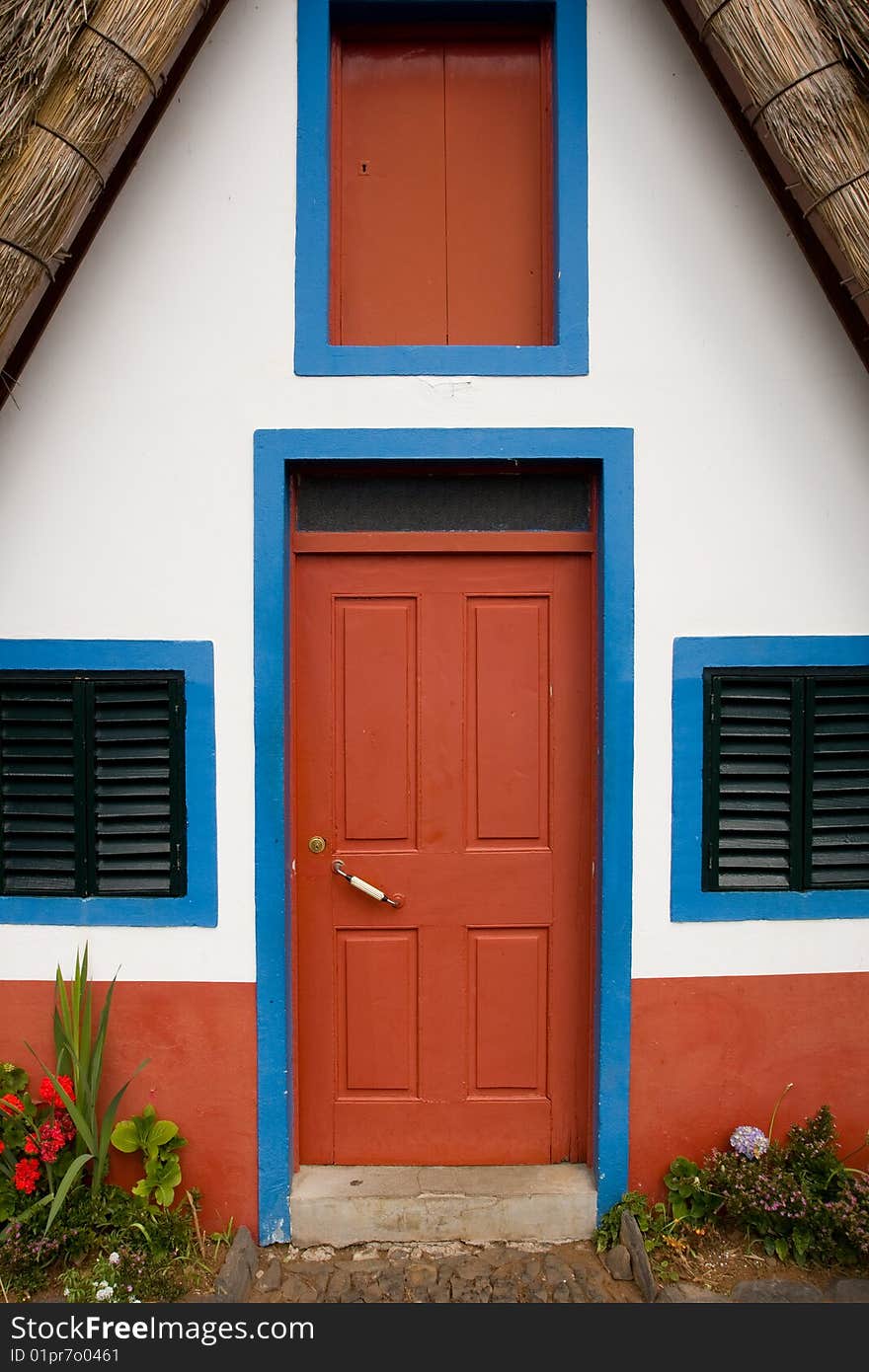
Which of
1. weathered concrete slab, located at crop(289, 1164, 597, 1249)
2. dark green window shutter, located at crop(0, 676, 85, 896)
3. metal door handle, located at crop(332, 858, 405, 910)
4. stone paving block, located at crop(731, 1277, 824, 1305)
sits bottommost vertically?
stone paving block, located at crop(731, 1277, 824, 1305)

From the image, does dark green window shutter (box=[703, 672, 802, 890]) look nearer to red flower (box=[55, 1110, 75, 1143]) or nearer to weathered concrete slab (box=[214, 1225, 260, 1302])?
weathered concrete slab (box=[214, 1225, 260, 1302])

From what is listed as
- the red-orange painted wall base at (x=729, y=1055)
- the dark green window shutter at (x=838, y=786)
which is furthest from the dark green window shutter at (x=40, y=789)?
the dark green window shutter at (x=838, y=786)

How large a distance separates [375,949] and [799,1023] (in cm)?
152

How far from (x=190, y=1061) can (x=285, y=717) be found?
4.08 ft

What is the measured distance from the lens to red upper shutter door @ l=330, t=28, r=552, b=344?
3008 millimetres

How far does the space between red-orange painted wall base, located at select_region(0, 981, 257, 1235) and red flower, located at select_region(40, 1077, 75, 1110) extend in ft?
0.34

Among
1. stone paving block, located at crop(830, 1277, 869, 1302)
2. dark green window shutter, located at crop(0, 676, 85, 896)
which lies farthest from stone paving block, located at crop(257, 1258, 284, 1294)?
stone paving block, located at crop(830, 1277, 869, 1302)

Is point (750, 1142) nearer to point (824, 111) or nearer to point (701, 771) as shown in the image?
point (701, 771)

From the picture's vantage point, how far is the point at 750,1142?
9.46 feet

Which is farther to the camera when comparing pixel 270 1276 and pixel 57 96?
pixel 270 1276

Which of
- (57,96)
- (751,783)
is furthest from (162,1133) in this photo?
(57,96)

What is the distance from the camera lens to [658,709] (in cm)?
293

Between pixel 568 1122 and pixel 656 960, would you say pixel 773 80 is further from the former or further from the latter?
pixel 568 1122

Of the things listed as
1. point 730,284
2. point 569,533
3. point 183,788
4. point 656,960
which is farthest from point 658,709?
point 183,788
